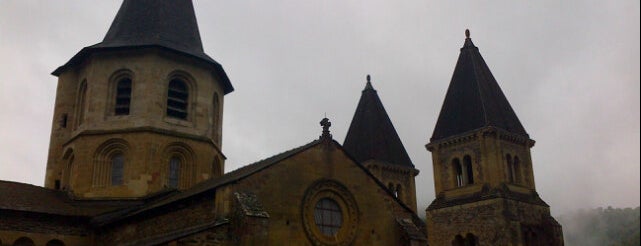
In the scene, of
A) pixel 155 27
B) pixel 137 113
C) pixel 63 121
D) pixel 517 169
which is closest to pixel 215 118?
pixel 137 113

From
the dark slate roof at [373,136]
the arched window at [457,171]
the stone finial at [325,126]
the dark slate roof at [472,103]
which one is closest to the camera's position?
the stone finial at [325,126]

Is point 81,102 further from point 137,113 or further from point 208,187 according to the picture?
point 208,187

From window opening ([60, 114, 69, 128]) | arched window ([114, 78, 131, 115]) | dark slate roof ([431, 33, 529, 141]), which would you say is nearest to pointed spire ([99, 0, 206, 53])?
arched window ([114, 78, 131, 115])

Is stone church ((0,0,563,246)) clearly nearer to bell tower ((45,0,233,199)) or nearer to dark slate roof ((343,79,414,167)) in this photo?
bell tower ((45,0,233,199))

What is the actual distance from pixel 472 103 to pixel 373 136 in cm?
845

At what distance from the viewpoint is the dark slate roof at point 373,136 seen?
43.8 meters

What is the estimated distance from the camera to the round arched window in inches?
725

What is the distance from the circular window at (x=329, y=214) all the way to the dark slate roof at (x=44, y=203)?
952cm

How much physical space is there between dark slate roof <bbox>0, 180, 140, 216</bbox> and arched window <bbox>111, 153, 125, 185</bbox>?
3.88 ft

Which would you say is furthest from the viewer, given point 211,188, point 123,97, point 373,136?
point 373,136

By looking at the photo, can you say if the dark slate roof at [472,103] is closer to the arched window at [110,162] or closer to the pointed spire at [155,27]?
the pointed spire at [155,27]

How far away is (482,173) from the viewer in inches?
1449

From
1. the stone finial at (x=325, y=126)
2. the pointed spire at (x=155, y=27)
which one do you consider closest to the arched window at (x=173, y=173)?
the pointed spire at (x=155, y=27)

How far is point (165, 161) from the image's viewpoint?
83.8 feet
